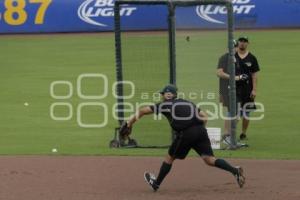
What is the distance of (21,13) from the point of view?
141 feet

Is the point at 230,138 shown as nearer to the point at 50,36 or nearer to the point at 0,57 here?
the point at 0,57

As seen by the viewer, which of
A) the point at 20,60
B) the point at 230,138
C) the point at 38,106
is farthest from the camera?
the point at 20,60

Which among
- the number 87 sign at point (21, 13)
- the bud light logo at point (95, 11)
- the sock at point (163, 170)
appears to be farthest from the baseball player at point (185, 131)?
the number 87 sign at point (21, 13)

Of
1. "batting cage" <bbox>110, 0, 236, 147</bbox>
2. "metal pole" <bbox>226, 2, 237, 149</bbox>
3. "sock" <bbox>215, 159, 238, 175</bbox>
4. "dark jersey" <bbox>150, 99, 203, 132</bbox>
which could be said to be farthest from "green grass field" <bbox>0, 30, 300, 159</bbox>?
"dark jersey" <bbox>150, 99, 203, 132</bbox>

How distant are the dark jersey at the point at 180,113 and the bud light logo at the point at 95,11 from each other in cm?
2997

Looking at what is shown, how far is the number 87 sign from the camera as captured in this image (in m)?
42.7

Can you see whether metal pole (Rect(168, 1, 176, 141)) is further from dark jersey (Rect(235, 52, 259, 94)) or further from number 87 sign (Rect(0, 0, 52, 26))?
number 87 sign (Rect(0, 0, 52, 26))

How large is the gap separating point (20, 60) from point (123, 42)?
1594 cm

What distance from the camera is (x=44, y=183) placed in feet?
44.1

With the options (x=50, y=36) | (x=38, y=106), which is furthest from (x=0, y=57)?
(x=38, y=106)

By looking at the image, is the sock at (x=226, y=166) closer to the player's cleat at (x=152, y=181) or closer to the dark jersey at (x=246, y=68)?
the player's cleat at (x=152, y=181)

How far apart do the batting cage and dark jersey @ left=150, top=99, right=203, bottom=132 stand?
12.1 ft

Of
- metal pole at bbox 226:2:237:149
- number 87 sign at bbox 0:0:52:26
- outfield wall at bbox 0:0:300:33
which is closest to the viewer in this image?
metal pole at bbox 226:2:237:149

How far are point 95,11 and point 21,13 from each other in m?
3.99
